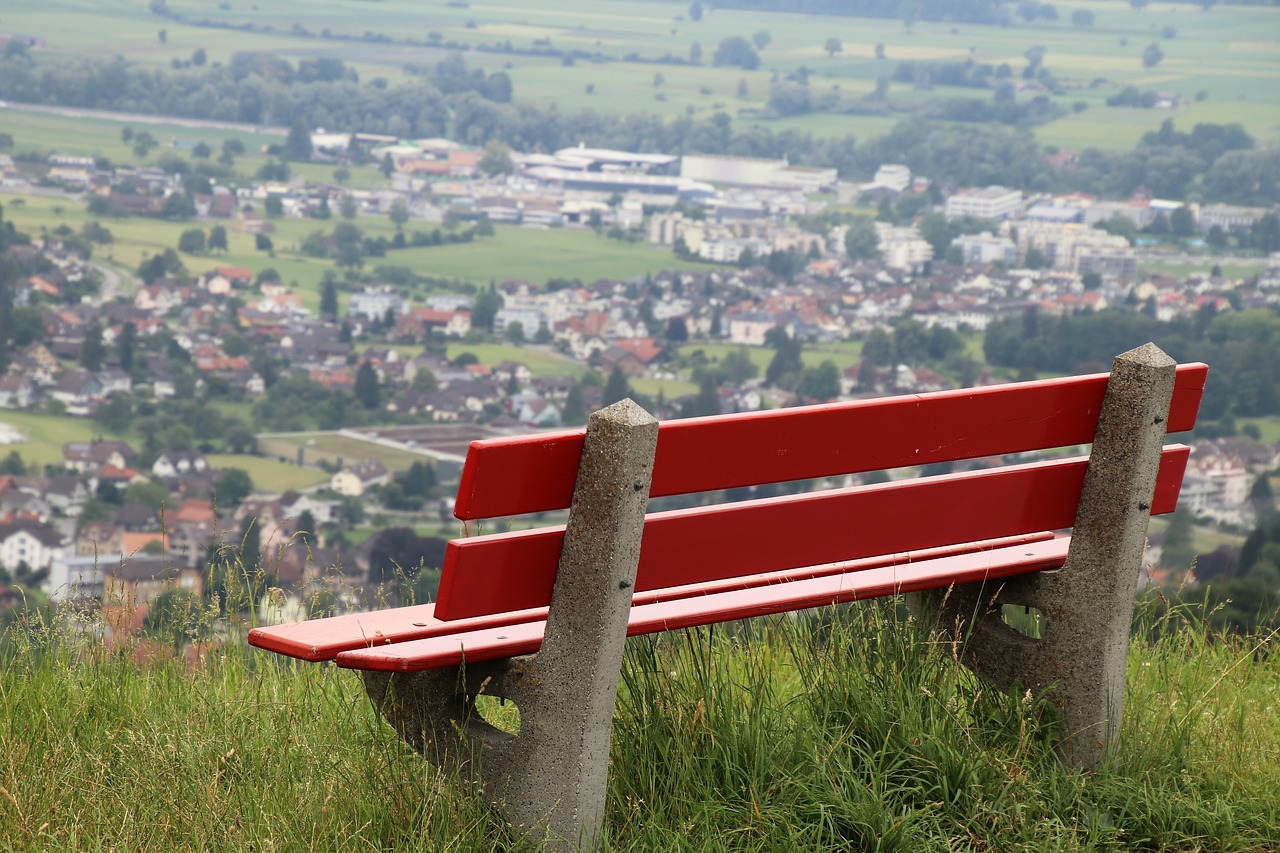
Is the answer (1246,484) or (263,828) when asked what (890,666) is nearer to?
(263,828)

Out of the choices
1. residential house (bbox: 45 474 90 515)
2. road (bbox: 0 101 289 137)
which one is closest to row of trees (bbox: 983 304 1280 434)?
residential house (bbox: 45 474 90 515)

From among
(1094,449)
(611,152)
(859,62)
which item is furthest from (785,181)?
(1094,449)

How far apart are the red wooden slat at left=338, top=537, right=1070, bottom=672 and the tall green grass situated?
0.09 meters

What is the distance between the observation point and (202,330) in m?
63.4

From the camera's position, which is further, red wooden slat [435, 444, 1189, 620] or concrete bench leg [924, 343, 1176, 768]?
concrete bench leg [924, 343, 1176, 768]

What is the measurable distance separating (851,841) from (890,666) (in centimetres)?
32

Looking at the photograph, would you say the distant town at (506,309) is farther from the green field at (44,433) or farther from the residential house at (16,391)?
the green field at (44,433)

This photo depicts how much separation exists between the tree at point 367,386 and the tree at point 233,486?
38.0ft

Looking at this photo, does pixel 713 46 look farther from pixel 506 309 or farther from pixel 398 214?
pixel 506 309

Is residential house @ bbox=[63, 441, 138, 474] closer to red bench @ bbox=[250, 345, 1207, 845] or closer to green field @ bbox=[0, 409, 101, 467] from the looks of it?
green field @ bbox=[0, 409, 101, 467]

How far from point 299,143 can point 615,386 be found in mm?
52816

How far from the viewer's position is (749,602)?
2.10 metres

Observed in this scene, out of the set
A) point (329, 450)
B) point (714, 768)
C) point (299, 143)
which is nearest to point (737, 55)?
point (299, 143)

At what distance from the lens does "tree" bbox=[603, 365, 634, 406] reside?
178 ft
